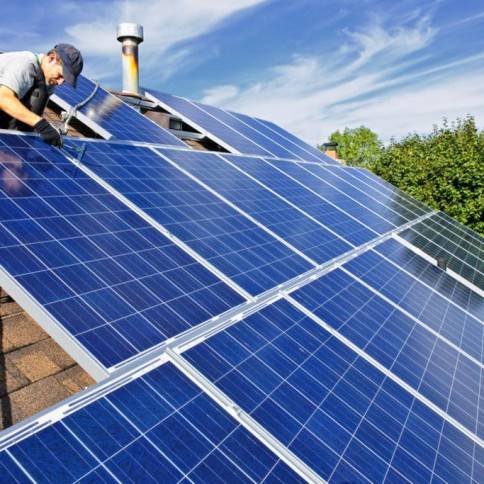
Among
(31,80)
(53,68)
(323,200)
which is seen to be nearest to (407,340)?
(323,200)

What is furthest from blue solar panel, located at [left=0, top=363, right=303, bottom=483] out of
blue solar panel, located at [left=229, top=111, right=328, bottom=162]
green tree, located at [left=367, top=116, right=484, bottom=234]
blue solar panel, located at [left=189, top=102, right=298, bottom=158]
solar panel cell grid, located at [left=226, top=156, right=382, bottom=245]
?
green tree, located at [left=367, top=116, right=484, bottom=234]

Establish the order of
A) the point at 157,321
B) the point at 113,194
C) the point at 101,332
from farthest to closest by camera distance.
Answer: the point at 113,194, the point at 157,321, the point at 101,332

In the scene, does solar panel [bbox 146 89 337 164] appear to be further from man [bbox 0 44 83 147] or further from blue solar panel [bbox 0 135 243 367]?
blue solar panel [bbox 0 135 243 367]

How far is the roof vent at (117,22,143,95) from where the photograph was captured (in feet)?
45.1

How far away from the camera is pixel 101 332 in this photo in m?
3.34

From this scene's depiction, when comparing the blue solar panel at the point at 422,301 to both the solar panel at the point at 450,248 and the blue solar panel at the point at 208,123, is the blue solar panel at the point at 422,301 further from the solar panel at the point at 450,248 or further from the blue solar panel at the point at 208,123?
the blue solar panel at the point at 208,123

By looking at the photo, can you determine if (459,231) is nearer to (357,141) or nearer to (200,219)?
(200,219)

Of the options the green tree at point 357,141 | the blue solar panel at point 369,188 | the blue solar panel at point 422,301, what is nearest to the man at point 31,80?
the blue solar panel at point 422,301

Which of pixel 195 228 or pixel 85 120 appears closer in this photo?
pixel 195 228

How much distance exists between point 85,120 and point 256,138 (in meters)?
7.05

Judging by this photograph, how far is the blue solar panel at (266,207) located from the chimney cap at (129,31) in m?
7.66

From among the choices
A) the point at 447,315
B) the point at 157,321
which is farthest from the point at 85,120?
the point at 447,315

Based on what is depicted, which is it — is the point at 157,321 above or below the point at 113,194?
below

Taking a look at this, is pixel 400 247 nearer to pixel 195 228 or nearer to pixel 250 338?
pixel 195 228
